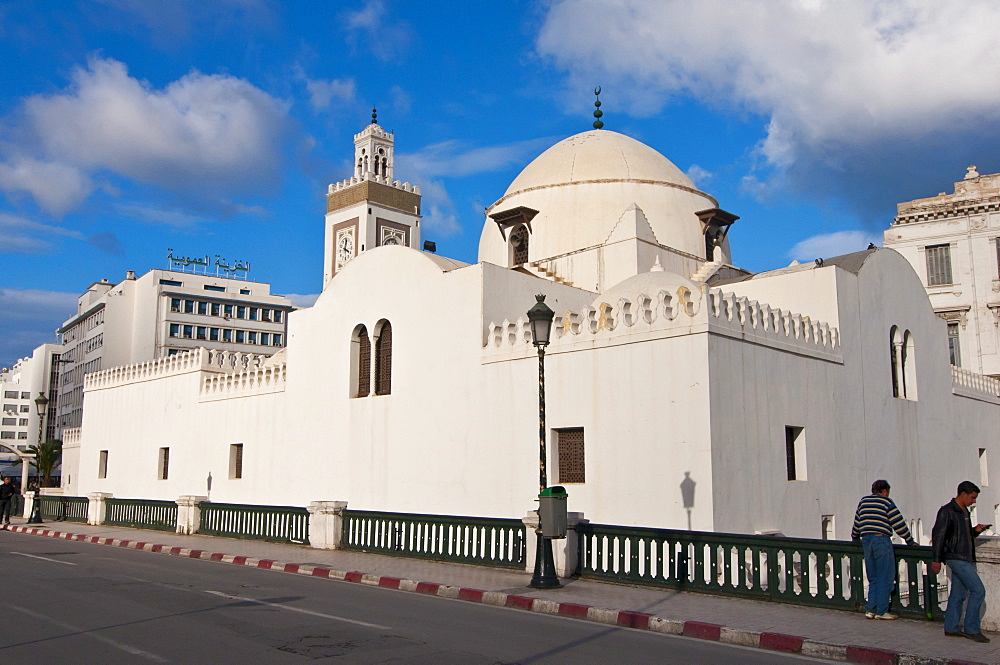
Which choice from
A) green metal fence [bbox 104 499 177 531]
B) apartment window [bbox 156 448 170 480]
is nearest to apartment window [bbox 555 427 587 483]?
green metal fence [bbox 104 499 177 531]

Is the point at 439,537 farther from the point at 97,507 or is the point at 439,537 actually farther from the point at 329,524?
the point at 97,507

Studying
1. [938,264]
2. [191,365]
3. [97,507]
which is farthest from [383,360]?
[938,264]

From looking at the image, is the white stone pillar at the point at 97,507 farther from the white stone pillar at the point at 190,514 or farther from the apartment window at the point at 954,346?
the apartment window at the point at 954,346

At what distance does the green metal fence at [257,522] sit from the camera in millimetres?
17203

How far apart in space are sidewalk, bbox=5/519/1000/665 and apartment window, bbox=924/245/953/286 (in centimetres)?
2602

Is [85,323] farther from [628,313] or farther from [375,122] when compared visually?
[628,313]

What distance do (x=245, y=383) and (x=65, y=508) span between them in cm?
733

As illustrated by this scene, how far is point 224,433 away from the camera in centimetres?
2552

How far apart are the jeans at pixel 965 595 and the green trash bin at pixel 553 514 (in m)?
4.59

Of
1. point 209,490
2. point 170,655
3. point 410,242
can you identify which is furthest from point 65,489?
point 170,655

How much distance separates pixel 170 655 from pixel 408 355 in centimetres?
1276

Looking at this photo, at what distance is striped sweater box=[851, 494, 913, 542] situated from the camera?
8867 millimetres

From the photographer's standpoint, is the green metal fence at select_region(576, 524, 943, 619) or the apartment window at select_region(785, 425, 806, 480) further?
the apartment window at select_region(785, 425, 806, 480)

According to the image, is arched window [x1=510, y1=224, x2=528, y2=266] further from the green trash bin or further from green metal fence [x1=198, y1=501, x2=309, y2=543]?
the green trash bin
